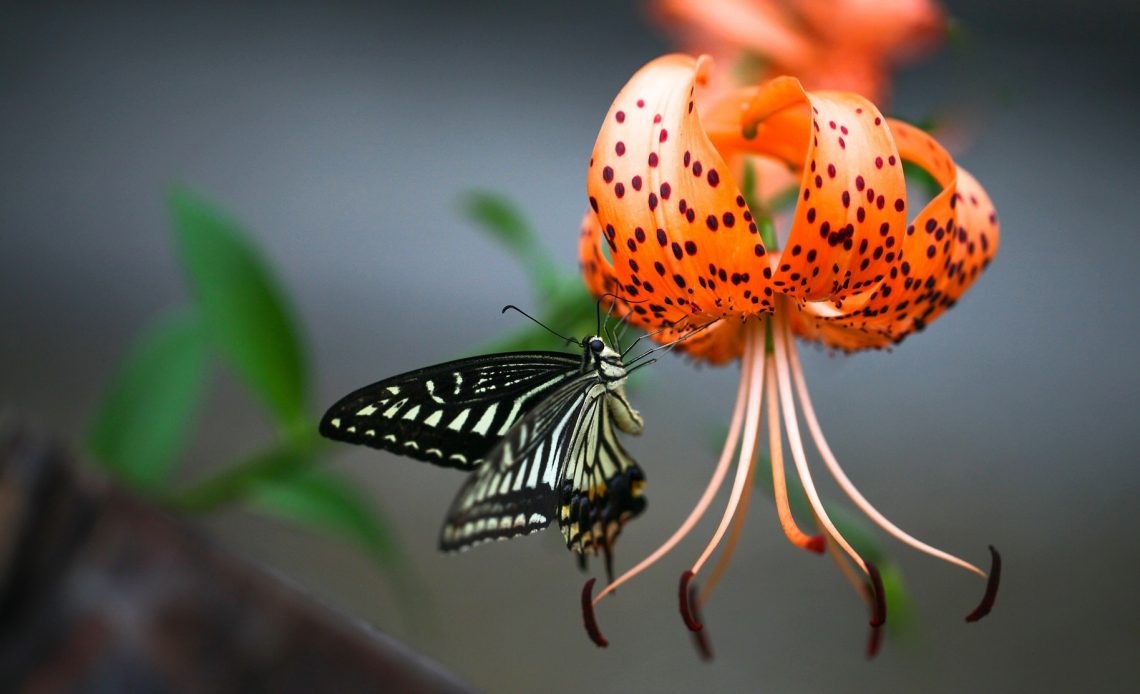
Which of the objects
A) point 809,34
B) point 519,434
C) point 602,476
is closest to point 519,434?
point 519,434

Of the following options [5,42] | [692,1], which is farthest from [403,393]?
[5,42]

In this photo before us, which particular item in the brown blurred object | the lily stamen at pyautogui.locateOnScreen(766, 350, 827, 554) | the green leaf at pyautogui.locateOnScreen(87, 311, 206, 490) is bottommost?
the green leaf at pyautogui.locateOnScreen(87, 311, 206, 490)

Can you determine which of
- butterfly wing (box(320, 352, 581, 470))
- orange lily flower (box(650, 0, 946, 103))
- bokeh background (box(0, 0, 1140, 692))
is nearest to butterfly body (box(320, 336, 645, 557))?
butterfly wing (box(320, 352, 581, 470))

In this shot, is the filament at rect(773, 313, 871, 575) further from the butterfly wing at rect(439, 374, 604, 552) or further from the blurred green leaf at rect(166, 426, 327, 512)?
the blurred green leaf at rect(166, 426, 327, 512)

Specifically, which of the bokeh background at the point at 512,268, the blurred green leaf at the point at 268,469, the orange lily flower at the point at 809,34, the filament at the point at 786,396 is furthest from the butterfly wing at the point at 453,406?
the bokeh background at the point at 512,268

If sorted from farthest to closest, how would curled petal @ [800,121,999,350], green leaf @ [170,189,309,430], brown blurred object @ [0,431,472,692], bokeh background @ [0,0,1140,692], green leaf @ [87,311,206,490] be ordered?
1. bokeh background @ [0,0,1140,692]
2. green leaf @ [87,311,206,490]
3. green leaf @ [170,189,309,430]
4. curled petal @ [800,121,999,350]
5. brown blurred object @ [0,431,472,692]

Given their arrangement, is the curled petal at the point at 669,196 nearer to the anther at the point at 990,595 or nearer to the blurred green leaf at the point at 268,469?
the anther at the point at 990,595

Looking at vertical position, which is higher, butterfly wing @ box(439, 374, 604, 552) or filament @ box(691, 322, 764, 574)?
filament @ box(691, 322, 764, 574)
